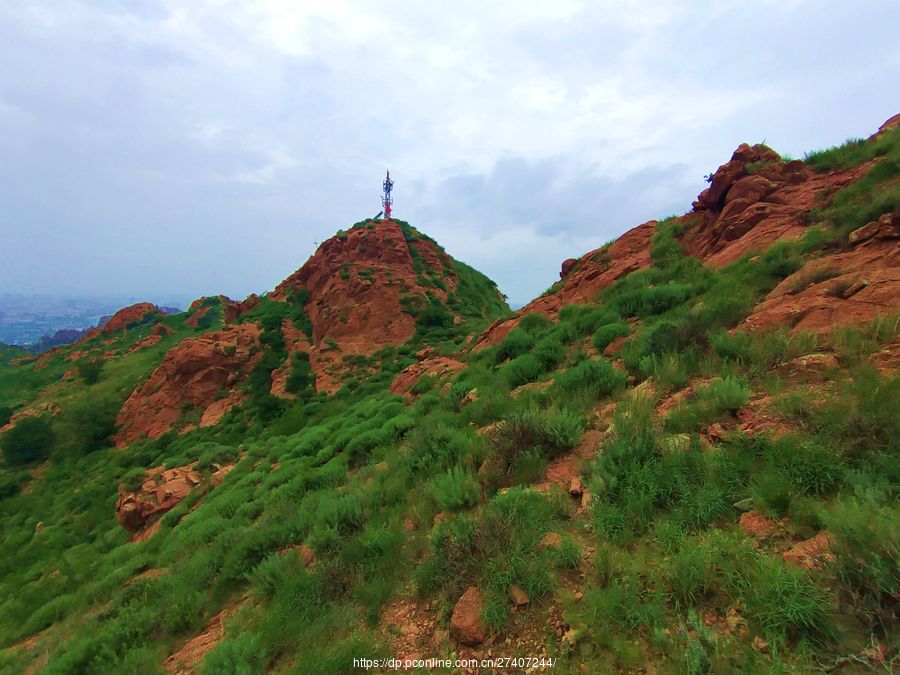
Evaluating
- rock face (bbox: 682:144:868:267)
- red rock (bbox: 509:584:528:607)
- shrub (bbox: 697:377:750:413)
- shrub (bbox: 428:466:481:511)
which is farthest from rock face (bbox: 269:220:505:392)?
shrub (bbox: 697:377:750:413)

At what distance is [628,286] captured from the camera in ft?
30.3

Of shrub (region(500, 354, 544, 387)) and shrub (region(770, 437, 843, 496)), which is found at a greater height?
shrub (region(500, 354, 544, 387))

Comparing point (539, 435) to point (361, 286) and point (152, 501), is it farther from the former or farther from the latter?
point (361, 286)

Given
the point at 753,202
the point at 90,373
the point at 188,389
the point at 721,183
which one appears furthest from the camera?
the point at 90,373

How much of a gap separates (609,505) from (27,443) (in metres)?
29.3

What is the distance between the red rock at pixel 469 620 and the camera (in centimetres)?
253

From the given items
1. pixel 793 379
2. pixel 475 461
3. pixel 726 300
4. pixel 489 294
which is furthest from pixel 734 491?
pixel 489 294

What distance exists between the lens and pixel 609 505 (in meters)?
3.04

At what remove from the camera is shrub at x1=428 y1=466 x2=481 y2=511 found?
12.6 ft

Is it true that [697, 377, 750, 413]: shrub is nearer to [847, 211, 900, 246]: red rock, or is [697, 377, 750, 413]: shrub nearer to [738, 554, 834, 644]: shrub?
[738, 554, 834, 644]: shrub

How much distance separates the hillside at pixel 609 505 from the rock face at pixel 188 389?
8018mm

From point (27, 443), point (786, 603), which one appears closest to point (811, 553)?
point (786, 603)

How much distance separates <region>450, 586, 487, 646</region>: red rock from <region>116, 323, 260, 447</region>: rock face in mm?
18813


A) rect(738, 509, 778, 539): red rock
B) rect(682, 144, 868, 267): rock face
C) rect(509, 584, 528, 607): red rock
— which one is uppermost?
rect(682, 144, 868, 267): rock face
